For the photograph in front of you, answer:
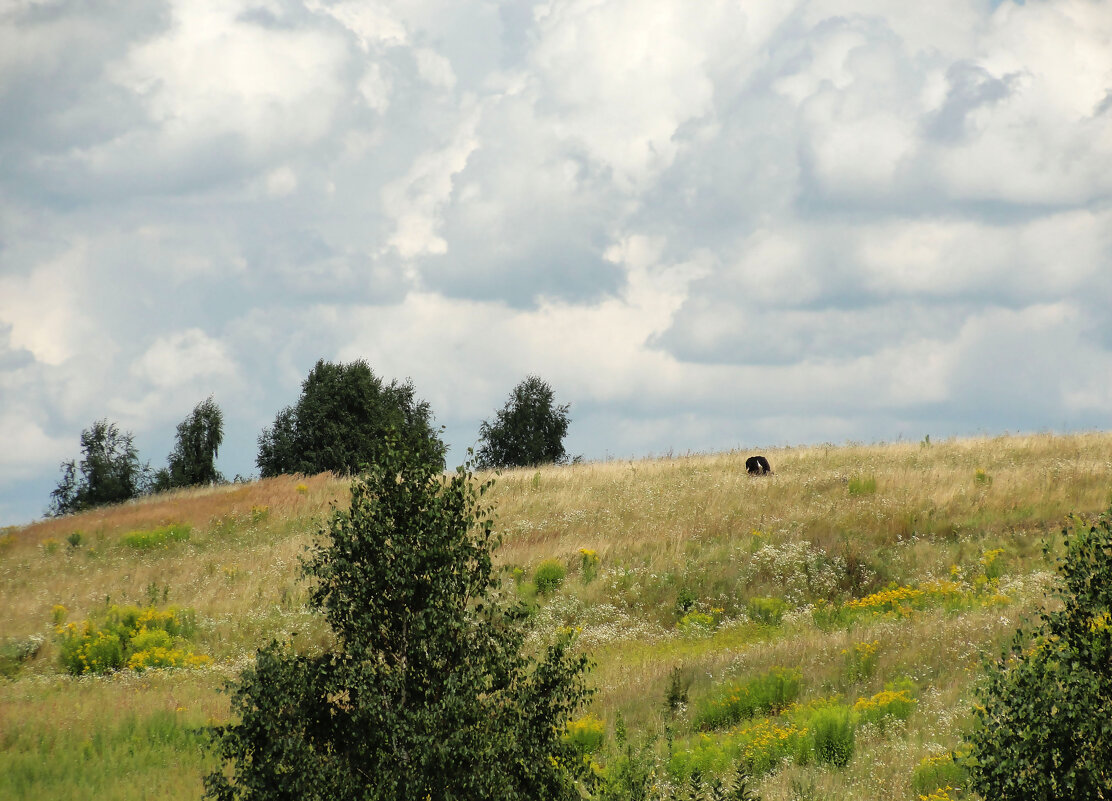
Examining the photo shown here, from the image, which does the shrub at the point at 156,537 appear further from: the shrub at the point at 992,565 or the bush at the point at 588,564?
the shrub at the point at 992,565

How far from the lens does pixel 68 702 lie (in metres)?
18.2

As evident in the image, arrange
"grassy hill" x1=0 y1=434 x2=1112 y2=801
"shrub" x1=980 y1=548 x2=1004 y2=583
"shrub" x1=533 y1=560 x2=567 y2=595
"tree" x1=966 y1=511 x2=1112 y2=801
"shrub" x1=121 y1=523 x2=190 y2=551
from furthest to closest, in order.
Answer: "shrub" x1=121 y1=523 x2=190 y2=551 → "shrub" x1=533 y1=560 x2=567 y2=595 → "shrub" x1=980 y1=548 x2=1004 y2=583 → "grassy hill" x1=0 y1=434 x2=1112 y2=801 → "tree" x1=966 y1=511 x2=1112 y2=801

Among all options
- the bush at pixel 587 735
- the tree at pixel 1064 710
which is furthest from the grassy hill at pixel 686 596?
the tree at pixel 1064 710

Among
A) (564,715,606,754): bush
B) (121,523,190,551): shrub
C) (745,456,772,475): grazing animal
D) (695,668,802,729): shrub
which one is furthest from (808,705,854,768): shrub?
(121,523,190,551): shrub

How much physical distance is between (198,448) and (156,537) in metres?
39.9

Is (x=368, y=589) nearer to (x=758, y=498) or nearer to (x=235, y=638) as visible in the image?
(x=235, y=638)

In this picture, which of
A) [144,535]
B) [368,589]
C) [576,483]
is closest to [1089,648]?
[368,589]

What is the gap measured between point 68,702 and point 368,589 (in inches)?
548

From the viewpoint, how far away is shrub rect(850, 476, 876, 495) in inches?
1184

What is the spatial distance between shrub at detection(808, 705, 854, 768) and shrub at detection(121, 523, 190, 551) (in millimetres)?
28499

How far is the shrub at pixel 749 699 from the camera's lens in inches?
627

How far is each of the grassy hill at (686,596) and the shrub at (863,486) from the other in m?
0.09

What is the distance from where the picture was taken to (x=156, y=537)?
3569cm

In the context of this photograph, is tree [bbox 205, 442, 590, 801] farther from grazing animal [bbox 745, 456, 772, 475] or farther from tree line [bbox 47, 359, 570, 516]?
tree line [bbox 47, 359, 570, 516]
